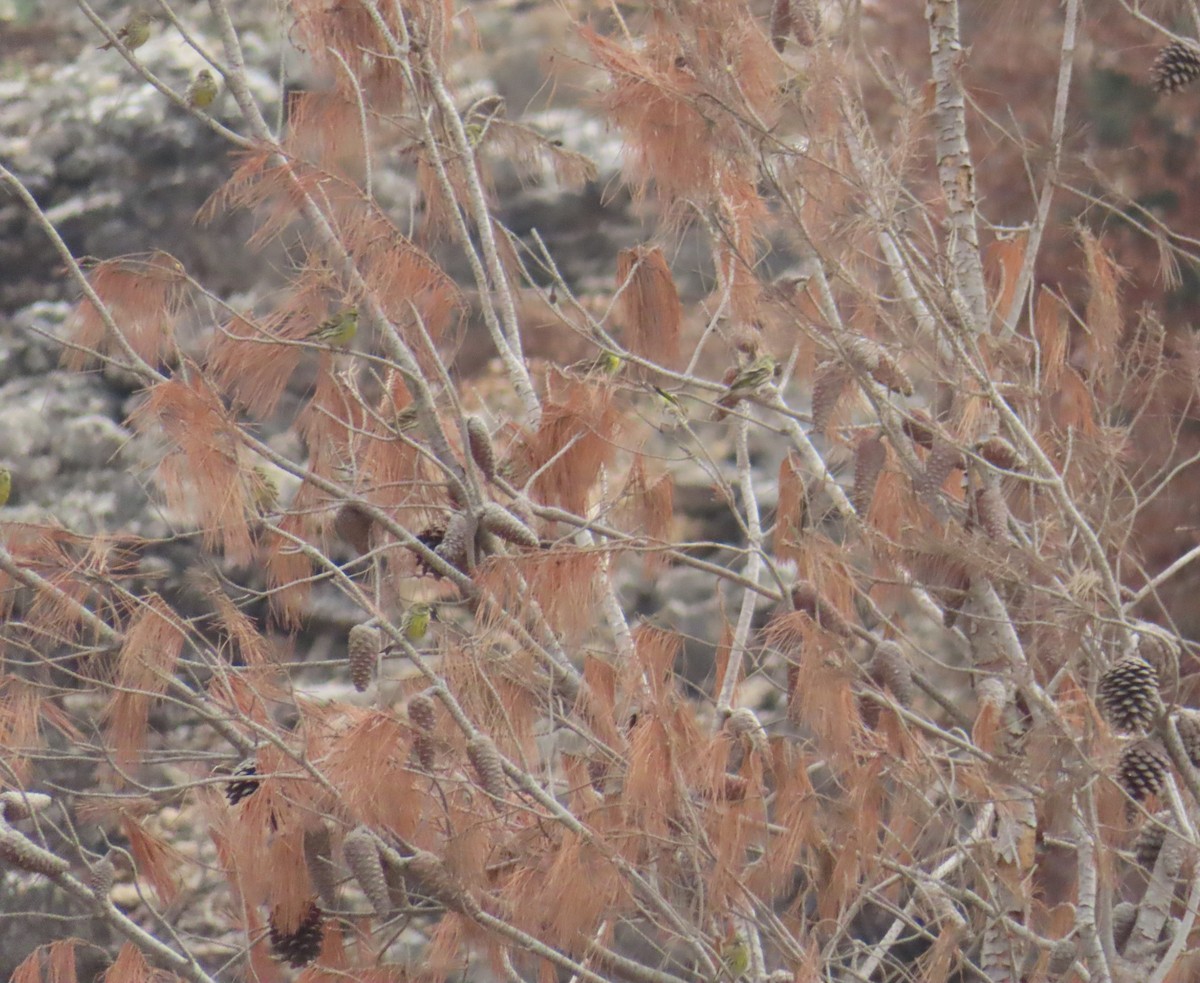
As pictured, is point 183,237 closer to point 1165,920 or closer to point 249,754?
point 249,754

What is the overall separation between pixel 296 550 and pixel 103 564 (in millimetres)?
233

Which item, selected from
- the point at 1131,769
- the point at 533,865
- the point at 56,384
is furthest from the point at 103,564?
the point at 56,384

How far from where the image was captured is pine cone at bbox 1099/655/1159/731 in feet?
5.34

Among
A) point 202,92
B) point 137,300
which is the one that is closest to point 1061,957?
point 137,300

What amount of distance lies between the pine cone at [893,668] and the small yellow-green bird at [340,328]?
2.50 ft

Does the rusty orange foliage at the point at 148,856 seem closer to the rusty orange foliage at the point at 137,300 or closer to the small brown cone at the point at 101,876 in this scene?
the small brown cone at the point at 101,876

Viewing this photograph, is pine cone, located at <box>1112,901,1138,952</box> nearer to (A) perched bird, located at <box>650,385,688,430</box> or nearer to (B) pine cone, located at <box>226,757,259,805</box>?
(A) perched bird, located at <box>650,385,688,430</box>

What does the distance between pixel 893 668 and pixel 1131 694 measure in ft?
1.27

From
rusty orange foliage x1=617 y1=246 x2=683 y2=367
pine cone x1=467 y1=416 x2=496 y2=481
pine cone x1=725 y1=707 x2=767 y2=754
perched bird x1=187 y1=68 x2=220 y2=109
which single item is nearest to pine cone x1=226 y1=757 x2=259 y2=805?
pine cone x1=467 y1=416 x2=496 y2=481

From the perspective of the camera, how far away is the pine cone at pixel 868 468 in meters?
2.01

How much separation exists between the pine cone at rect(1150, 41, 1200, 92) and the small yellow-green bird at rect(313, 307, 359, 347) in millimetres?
1181

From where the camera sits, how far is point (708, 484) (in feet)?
16.1

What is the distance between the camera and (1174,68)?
7.44 ft

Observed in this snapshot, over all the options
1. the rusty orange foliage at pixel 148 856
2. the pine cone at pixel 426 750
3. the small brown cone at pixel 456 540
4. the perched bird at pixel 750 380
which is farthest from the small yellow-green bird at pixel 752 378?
the rusty orange foliage at pixel 148 856
